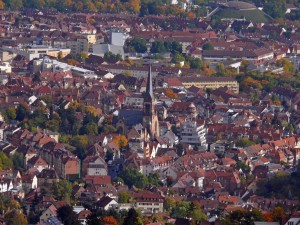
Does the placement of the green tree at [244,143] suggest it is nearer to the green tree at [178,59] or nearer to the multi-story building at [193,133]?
the multi-story building at [193,133]

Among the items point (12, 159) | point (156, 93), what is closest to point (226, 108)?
point (156, 93)

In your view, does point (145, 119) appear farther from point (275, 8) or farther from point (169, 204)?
point (275, 8)

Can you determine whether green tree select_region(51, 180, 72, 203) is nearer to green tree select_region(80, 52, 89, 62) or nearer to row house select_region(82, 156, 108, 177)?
row house select_region(82, 156, 108, 177)

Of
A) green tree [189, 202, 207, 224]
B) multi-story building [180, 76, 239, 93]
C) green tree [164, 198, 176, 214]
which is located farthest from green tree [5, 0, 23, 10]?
green tree [189, 202, 207, 224]

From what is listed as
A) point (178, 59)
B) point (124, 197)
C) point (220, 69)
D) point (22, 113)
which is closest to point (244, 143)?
point (22, 113)

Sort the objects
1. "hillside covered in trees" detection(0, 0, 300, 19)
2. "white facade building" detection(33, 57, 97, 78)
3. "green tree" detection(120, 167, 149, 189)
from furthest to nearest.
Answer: "hillside covered in trees" detection(0, 0, 300, 19)
"white facade building" detection(33, 57, 97, 78)
"green tree" detection(120, 167, 149, 189)

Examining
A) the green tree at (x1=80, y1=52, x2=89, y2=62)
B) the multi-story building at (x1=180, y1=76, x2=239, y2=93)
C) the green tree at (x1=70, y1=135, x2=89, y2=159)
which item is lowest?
the green tree at (x1=80, y1=52, x2=89, y2=62)
